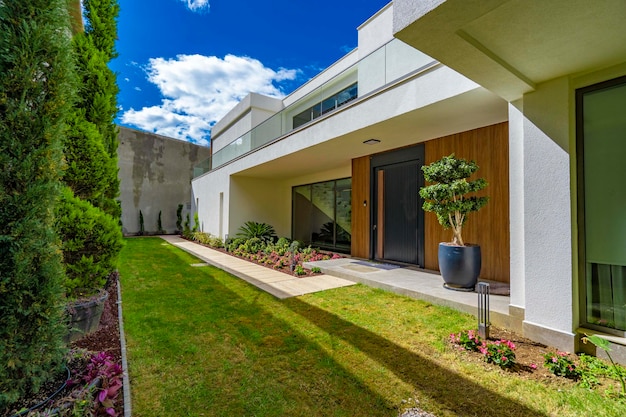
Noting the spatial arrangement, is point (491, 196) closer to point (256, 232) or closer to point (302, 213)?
point (302, 213)

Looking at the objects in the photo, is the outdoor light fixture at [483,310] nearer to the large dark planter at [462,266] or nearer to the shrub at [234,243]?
the large dark planter at [462,266]

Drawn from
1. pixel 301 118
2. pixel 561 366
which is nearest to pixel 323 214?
pixel 301 118

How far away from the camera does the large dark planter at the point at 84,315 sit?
3.30m

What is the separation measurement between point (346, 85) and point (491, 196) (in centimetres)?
462

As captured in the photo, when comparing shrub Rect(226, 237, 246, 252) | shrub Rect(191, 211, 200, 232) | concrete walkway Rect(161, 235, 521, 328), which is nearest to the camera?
concrete walkway Rect(161, 235, 521, 328)

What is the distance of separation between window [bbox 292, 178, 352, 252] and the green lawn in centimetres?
519

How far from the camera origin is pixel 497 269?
548 centimetres

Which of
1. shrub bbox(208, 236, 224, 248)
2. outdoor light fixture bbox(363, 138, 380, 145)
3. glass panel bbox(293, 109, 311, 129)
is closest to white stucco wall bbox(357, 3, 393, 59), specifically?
glass panel bbox(293, 109, 311, 129)

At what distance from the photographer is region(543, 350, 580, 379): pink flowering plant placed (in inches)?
102

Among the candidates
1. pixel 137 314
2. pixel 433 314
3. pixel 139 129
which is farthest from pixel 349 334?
pixel 139 129

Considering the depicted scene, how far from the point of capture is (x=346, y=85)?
303 inches

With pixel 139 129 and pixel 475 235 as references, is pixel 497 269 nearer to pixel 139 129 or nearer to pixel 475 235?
pixel 475 235

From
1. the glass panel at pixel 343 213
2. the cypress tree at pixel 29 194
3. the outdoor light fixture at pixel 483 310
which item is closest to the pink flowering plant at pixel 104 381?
the cypress tree at pixel 29 194

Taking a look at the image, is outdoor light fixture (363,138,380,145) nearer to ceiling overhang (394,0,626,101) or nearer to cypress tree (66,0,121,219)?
ceiling overhang (394,0,626,101)
